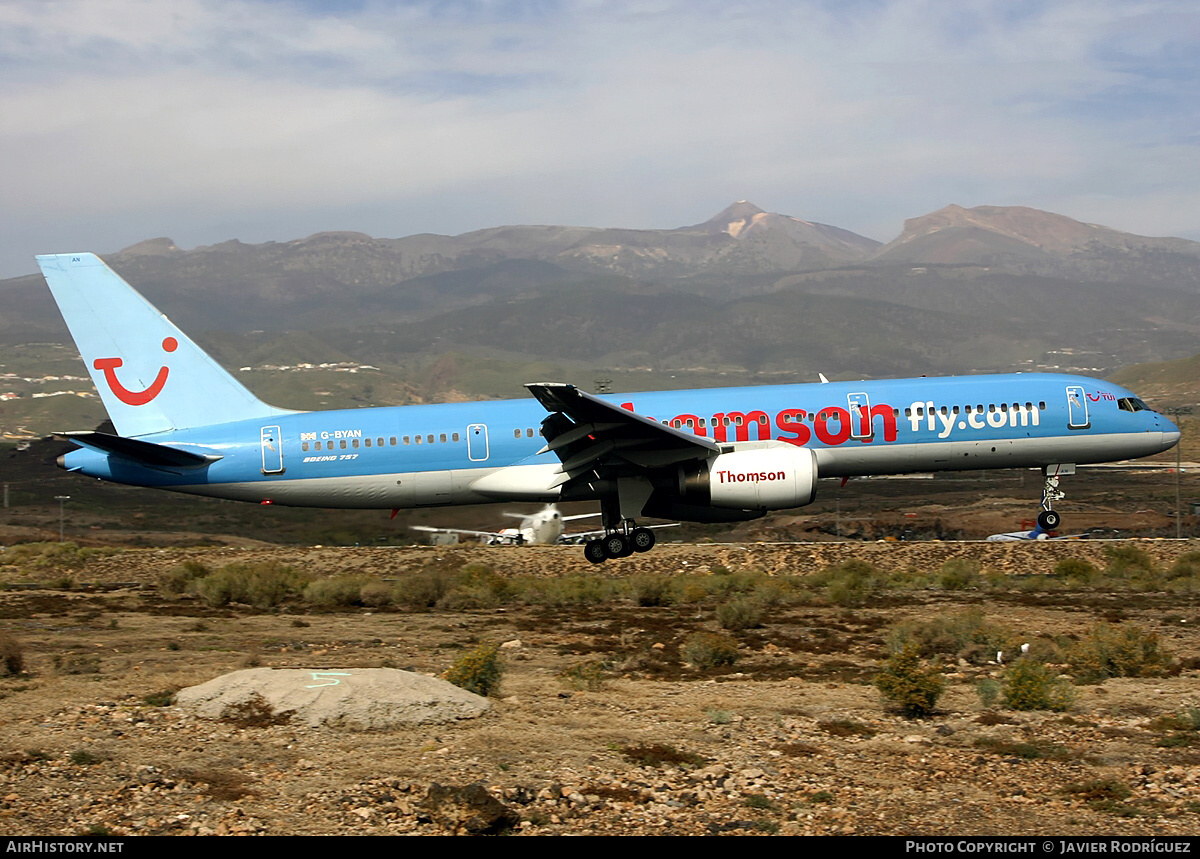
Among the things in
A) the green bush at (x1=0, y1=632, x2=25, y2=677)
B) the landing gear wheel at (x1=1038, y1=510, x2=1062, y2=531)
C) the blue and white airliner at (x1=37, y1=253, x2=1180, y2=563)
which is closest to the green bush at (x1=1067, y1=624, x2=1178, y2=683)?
the blue and white airliner at (x1=37, y1=253, x2=1180, y2=563)

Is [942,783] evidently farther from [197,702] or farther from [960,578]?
[960,578]

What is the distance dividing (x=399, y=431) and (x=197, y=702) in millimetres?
14429

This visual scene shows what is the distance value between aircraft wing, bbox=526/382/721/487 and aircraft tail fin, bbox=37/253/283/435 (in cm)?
940

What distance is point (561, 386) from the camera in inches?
995

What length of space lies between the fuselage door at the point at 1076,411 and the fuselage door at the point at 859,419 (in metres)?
5.76

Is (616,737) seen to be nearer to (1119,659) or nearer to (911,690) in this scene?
(911,690)

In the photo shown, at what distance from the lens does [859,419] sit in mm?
29312

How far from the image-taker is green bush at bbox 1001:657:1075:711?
54.9 ft

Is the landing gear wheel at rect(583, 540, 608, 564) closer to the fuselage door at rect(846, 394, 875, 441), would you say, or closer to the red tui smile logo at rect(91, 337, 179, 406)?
the fuselage door at rect(846, 394, 875, 441)

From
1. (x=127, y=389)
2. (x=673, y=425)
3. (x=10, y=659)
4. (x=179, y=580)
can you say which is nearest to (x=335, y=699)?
(x=10, y=659)

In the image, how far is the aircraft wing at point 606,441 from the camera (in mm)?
26719

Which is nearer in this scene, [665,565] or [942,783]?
[942,783]

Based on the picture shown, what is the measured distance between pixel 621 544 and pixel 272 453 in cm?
977

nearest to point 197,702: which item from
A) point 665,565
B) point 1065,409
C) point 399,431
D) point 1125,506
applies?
point 399,431
